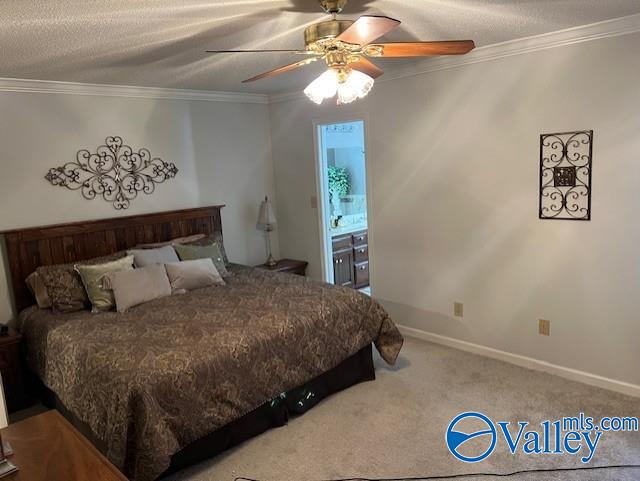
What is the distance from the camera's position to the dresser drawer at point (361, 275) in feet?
18.1

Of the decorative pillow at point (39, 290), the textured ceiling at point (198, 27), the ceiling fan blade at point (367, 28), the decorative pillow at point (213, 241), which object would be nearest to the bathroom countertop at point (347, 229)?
the decorative pillow at point (213, 241)

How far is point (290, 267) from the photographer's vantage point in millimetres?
4789

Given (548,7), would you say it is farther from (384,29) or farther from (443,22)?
(384,29)

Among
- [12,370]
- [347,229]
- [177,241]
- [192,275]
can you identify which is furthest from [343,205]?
[12,370]

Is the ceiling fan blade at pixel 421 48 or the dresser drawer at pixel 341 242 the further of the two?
the dresser drawer at pixel 341 242

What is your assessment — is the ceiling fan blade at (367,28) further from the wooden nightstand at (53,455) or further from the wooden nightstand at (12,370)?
the wooden nightstand at (12,370)

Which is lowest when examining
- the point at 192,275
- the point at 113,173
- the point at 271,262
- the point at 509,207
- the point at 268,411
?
the point at 268,411

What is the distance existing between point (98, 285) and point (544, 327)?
3159 mm

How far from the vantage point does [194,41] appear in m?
2.66

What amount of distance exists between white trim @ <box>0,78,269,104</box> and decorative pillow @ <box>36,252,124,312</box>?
1322 mm

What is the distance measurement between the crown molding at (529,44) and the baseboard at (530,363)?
2156 mm

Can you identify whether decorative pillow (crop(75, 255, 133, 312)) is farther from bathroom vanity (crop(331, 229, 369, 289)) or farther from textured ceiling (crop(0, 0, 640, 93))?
bathroom vanity (crop(331, 229, 369, 289))

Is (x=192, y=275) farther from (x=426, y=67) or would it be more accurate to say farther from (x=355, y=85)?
(x=426, y=67)

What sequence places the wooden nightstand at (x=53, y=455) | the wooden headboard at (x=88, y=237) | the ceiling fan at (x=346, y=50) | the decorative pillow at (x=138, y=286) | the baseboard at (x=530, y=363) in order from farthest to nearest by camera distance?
1. the wooden headboard at (x=88, y=237)
2. the decorative pillow at (x=138, y=286)
3. the baseboard at (x=530, y=363)
4. the ceiling fan at (x=346, y=50)
5. the wooden nightstand at (x=53, y=455)
